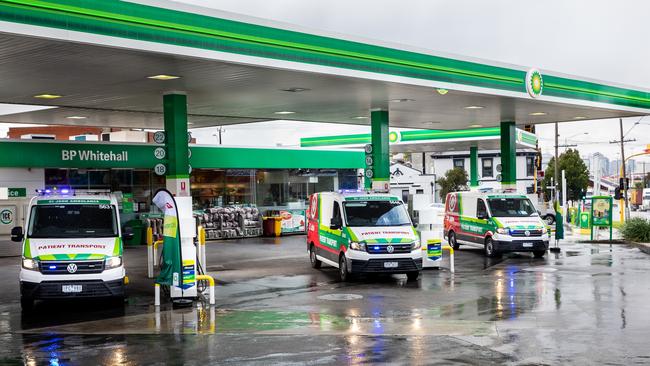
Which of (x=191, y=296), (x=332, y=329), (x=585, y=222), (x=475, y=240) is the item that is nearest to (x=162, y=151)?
(x=191, y=296)

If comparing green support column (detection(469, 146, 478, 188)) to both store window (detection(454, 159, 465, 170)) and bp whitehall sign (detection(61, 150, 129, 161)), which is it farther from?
store window (detection(454, 159, 465, 170))

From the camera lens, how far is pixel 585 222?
36.7 meters

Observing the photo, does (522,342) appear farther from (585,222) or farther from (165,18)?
(585,222)

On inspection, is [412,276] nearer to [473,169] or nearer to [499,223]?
[499,223]

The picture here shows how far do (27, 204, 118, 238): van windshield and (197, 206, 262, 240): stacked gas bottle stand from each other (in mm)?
17653

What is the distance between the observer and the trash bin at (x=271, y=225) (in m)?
36.3

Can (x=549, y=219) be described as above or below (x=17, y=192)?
below

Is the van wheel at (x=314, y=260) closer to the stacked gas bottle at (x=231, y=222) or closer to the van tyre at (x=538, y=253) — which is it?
the van tyre at (x=538, y=253)

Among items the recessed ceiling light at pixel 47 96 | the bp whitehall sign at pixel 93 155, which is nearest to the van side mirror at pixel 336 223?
the recessed ceiling light at pixel 47 96

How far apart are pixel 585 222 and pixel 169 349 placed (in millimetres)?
29485

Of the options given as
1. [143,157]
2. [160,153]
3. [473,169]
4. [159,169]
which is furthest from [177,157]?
[473,169]

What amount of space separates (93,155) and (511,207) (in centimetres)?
1574

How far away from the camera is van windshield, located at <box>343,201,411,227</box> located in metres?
19.5

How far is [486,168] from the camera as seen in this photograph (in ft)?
285
